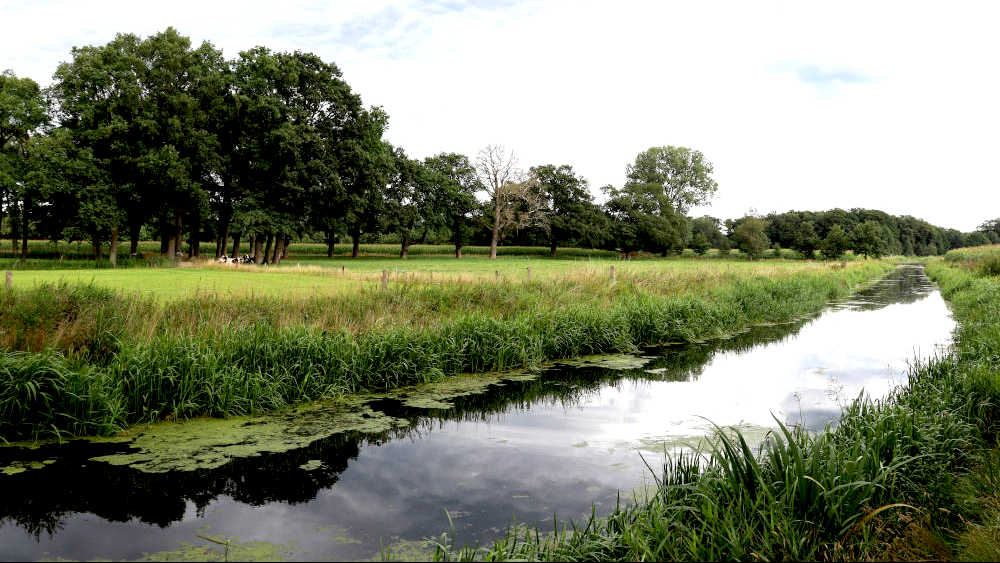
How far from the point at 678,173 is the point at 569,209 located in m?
27.4

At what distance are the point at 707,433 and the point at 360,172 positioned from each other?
4096 centimetres

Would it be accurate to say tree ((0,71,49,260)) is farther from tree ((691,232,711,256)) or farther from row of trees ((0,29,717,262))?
tree ((691,232,711,256))

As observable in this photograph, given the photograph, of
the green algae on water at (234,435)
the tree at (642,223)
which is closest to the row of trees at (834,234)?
the tree at (642,223)

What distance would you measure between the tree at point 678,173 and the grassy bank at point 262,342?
75552mm

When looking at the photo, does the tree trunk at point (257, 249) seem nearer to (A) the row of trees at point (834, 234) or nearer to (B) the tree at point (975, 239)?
(A) the row of trees at point (834, 234)

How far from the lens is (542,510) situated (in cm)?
571

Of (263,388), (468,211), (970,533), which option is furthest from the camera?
(468,211)

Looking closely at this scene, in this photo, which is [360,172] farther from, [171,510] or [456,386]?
[171,510]

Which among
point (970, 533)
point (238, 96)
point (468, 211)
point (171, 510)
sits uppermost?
point (238, 96)

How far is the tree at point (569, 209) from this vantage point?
68.8 meters

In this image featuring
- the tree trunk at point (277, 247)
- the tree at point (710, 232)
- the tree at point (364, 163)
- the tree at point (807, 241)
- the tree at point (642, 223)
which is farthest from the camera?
the tree at point (710, 232)

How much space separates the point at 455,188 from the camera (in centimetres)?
6450

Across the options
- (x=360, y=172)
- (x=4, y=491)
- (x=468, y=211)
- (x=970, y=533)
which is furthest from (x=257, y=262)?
(x=970, y=533)

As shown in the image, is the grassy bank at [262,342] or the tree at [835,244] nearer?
the grassy bank at [262,342]
